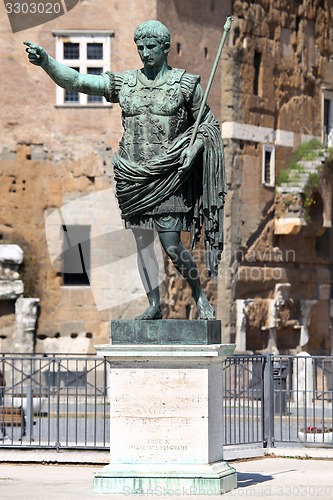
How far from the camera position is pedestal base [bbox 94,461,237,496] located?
11711mm

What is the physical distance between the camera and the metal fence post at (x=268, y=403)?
655 inches

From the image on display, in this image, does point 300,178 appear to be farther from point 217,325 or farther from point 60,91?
point 217,325

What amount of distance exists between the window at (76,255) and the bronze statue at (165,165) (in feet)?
65.6

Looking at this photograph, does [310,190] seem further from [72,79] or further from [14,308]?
[72,79]

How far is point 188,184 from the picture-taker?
492 inches

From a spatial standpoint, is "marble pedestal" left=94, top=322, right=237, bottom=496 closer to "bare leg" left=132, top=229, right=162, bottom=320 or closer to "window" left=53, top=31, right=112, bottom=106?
"bare leg" left=132, top=229, right=162, bottom=320

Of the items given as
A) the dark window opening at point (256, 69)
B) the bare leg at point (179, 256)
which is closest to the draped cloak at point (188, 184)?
the bare leg at point (179, 256)

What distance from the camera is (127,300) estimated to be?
32.1m

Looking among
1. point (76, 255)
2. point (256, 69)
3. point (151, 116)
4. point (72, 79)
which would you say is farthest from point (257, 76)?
point (151, 116)

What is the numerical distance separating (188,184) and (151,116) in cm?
68

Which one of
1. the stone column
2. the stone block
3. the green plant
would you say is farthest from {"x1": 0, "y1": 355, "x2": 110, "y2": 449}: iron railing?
the green plant

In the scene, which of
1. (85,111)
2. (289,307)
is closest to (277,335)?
(289,307)

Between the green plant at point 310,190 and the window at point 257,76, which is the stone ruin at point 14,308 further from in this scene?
the green plant at point 310,190

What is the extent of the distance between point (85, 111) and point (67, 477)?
65.1ft
